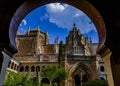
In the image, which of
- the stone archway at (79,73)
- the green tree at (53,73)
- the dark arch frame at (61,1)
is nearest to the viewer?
the dark arch frame at (61,1)

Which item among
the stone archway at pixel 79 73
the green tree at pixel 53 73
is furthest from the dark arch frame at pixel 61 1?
the stone archway at pixel 79 73

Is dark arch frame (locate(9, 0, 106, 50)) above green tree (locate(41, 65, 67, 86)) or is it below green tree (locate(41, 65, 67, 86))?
below

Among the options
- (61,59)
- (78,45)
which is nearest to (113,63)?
(61,59)

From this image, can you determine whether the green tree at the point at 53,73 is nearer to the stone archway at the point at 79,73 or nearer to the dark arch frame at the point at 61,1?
the stone archway at the point at 79,73

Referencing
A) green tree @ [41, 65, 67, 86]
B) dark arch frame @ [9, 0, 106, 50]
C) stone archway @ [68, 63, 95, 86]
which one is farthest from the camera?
stone archway @ [68, 63, 95, 86]

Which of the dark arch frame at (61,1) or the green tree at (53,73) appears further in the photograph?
the green tree at (53,73)

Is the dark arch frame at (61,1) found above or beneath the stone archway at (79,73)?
beneath

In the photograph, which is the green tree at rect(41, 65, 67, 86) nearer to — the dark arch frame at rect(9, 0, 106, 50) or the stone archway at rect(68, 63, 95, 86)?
the stone archway at rect(68, 63, 95, 86)

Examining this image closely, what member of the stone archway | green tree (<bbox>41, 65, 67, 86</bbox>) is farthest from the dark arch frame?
the stone archway

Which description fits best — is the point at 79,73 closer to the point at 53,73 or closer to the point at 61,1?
the point at 53,73

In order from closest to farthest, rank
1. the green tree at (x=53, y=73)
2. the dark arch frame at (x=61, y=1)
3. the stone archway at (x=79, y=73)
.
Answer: the dark arch frame at (x=61, y=1)
the green tree at (x=53, y=73)
the stone archway at (x=79, y=73)

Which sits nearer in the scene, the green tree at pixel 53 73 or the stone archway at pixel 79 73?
the green tree at pixel 53 73

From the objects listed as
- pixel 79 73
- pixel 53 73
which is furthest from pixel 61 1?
pixel 79 73

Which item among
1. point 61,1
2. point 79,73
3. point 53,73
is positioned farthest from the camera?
point 79,73
